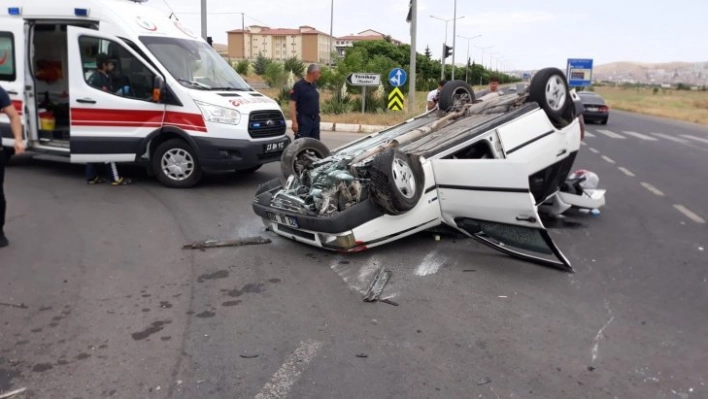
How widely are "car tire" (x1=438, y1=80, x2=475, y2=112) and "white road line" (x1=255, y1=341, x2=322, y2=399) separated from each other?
15.8 ft

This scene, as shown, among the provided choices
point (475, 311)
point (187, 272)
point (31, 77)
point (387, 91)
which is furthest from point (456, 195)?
point (387, 91)

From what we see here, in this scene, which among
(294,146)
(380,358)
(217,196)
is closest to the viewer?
(380,358)

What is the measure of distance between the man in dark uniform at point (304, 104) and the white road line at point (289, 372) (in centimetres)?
587

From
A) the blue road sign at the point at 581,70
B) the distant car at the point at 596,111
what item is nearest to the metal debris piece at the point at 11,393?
the distant car at the point at 596,111

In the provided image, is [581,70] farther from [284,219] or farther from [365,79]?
[284,219]

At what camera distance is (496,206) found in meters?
5.45

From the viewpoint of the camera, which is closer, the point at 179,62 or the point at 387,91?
the point at 179,62

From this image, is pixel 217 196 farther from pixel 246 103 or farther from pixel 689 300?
pixel 689 300

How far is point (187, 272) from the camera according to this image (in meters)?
5.20

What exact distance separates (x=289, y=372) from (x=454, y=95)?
543 centimetres

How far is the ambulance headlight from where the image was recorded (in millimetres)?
8219

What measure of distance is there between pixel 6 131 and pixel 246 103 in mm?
3785

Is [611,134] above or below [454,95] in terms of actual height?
below

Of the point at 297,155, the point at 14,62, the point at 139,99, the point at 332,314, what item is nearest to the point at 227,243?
the point at 297,155
